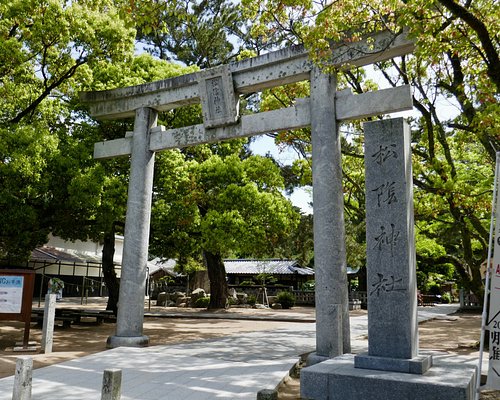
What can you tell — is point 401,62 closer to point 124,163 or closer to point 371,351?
point 371,351

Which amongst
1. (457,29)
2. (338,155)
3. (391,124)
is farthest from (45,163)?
(457,29)

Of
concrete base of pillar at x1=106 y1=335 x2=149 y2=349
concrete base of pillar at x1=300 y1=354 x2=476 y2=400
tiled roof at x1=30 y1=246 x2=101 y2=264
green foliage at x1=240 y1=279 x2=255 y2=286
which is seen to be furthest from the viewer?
green foliage at x1=240 y1=279 x2=255 y2=286

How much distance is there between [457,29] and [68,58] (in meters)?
9.29

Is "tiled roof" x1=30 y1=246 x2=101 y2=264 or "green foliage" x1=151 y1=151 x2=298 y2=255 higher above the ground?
"green foliage" x1=151 y1=151 x2=298 y2=255

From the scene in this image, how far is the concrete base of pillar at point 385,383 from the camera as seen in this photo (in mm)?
4793

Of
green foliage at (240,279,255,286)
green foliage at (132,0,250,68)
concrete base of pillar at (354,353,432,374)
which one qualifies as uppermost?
green foliage at (132,0,250,68)

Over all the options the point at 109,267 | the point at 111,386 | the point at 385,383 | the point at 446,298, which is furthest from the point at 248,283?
the point at 111,386

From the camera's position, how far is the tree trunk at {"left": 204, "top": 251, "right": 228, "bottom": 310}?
69.3 feet

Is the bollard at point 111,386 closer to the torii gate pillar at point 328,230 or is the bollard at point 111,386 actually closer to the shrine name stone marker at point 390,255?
the shrine name stone marker at point 390,255

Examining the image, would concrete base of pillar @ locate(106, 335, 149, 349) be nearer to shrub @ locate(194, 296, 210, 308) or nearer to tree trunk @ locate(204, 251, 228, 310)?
tree trunk @ locate(204, 251, 228, 310)

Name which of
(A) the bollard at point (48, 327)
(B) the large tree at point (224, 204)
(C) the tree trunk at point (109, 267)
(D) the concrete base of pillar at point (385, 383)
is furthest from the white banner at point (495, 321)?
(C) the tree trunk at point (109, 267)

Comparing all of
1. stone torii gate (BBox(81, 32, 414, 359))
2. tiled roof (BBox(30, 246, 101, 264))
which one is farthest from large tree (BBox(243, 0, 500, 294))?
tiled roof (BBox(30, 246, 101, 264))

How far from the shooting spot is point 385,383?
5.02 meters

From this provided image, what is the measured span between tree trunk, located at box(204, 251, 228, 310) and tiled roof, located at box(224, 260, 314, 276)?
9.67 m
